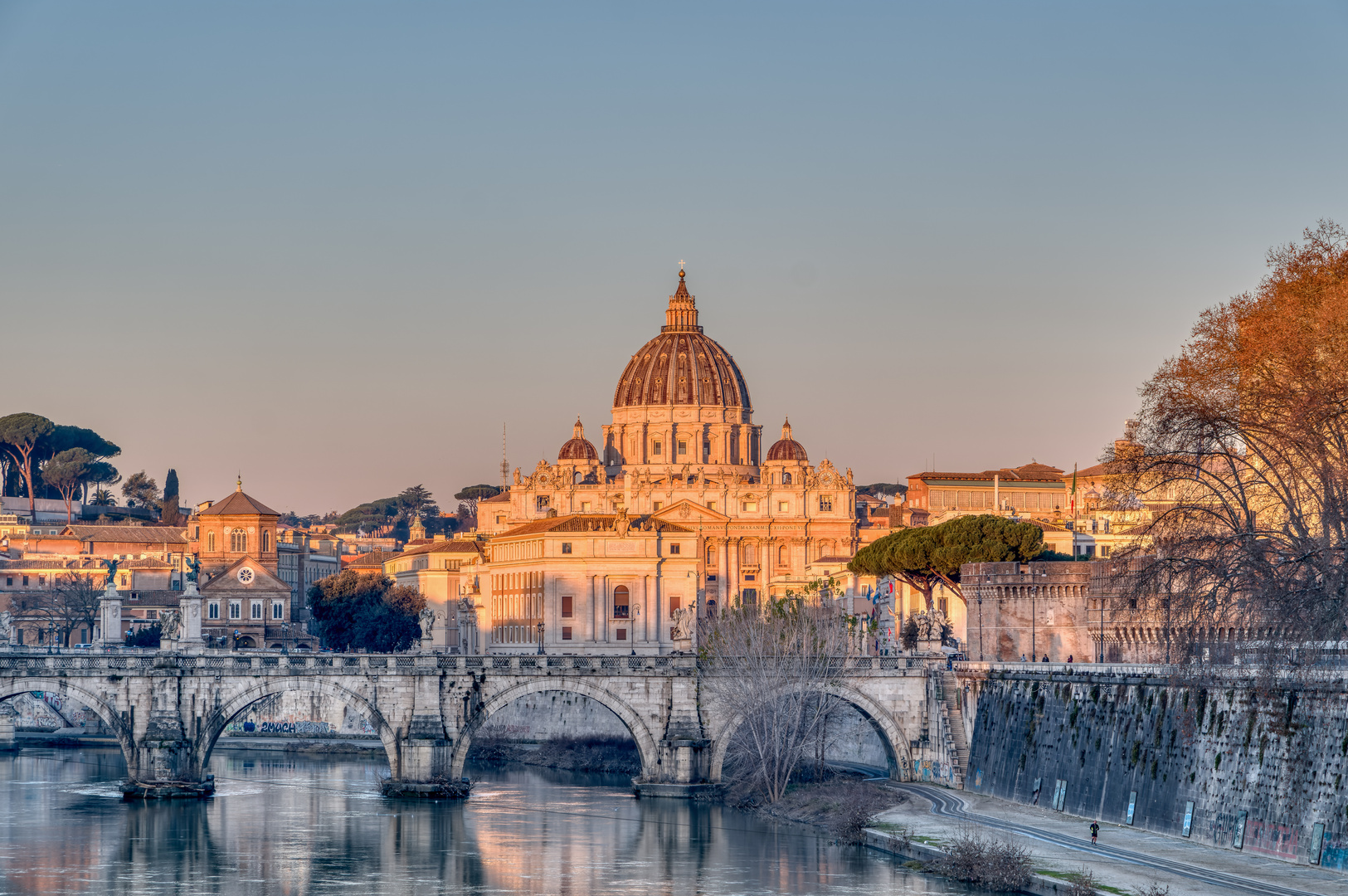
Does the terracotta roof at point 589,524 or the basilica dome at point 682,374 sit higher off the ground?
the basilica dome at point 682,374

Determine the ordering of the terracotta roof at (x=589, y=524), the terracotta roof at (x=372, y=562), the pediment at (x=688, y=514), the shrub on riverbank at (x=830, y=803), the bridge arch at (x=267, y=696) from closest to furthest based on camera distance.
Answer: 1. the shrub on riverbank at (x=830, y=803)
2. the bridge arch at (x=267, y=696)
3. the terracotta roof at (x=589, y=524)
4. the pediment at (x=688, y=514)
5. the terracotta roof at (x=372, y=562)

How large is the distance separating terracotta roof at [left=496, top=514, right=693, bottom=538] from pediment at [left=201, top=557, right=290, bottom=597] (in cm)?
1831

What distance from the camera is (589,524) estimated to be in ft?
449

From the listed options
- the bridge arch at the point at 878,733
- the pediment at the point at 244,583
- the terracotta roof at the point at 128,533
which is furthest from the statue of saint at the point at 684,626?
the terracotta roof at the point at 128,533

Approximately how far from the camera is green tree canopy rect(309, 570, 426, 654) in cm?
13312

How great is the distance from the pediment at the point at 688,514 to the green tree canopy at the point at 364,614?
2147 cm

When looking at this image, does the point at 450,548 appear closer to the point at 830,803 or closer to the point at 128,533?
the point at 128,533

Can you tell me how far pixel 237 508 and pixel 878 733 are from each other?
320 ft

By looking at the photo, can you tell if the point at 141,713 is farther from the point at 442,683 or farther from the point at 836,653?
the point at 836,653

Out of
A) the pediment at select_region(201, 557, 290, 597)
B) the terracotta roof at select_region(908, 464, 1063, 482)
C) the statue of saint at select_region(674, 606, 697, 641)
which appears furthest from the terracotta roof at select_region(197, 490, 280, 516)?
the statue of saint at select_region(674, 606, 697, 641)

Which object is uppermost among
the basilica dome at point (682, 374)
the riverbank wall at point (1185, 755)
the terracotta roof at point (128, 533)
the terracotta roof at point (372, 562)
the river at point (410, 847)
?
the basilica dome at point (682, 374)

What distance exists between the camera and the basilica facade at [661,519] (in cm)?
13538

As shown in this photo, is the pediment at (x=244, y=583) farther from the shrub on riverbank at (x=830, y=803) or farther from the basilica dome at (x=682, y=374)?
the shrub on riverbank at (x=830, y=803)

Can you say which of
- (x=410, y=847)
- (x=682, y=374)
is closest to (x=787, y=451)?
(x=682, y=374)
